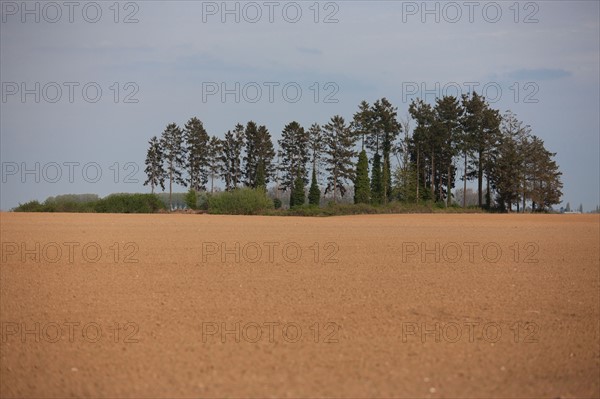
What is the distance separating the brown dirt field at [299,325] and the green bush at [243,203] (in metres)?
32.0

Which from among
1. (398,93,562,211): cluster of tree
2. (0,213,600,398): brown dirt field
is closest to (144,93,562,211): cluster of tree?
(398,93,562,211): cluster of tree

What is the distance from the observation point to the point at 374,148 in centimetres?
6675

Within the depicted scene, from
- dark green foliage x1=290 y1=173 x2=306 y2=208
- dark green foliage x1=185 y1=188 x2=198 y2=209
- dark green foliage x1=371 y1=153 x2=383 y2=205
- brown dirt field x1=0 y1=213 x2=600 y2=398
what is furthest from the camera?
dark green foliage x1=290 y1=173 x2=306 y2=208

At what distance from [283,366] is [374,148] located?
60369 mm

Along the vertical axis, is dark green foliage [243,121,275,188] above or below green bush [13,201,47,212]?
above

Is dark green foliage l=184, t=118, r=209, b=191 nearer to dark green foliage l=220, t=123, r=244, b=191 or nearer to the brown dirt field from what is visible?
dark green foliage l=220, t=123, r=244, b=191

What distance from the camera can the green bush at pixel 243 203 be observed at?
165 feet

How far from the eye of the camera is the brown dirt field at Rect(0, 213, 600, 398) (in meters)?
6.82

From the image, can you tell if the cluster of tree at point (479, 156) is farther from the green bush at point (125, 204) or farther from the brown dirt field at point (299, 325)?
the brown dirt field at point (299, 325)

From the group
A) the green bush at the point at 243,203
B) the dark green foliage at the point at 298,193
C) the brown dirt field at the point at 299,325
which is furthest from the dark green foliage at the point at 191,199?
the brown dirt field at the point at 299,325

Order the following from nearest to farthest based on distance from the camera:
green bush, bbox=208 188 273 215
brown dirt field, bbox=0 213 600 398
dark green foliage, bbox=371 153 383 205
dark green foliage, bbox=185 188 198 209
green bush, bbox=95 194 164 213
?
brown dirt field, bbox=0 213 600 398 < green bush, bbox=208 188 273 215 < green bush, bbox=95 194 164 213 < dark green foliage, bbox=185 188 198 209 < dark green foliage, bbox=371 153 383 205

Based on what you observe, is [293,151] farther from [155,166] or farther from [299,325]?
[299,325]

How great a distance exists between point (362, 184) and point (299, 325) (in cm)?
5276

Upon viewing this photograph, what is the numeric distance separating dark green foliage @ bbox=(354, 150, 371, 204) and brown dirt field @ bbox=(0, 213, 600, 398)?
→ 42.7 meters
